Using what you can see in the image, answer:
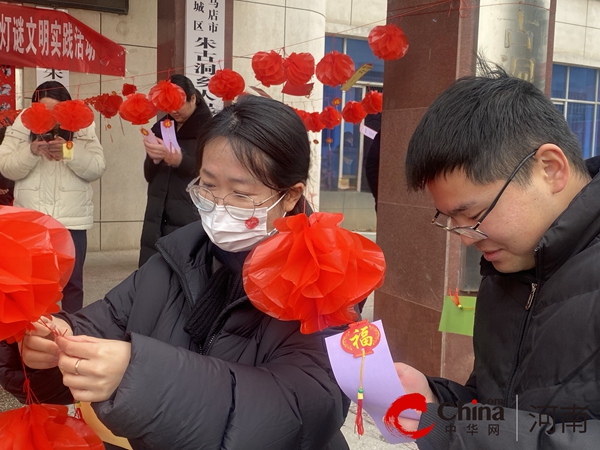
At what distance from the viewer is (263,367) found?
1.50 meters

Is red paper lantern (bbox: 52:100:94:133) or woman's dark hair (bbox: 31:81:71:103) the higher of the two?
woman's dark hair (bbox: 31:81:71:103)

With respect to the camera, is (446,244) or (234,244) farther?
(446,244)

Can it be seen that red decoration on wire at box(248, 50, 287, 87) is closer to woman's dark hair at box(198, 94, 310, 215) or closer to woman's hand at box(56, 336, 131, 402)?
woman's dark hair at box(198, 94, 310, 215)

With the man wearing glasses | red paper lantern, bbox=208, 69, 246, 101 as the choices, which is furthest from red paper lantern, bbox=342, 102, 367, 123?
the man wearing glasses

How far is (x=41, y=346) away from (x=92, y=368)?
36cm

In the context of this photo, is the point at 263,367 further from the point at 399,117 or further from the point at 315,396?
the point at 399,117

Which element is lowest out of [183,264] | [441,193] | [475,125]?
[183,264]

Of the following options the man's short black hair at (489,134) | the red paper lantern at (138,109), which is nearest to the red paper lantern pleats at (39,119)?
the red paper lantern at (138,109)

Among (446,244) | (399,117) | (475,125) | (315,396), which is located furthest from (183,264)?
(399,117)

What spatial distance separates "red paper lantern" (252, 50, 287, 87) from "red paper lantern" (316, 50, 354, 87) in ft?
1.33

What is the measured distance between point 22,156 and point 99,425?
3.39 metres

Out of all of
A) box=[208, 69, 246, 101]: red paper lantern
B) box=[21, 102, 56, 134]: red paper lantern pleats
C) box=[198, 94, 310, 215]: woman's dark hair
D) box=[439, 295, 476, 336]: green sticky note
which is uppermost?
box=[208, 69, 246, 101]: red paper lantern

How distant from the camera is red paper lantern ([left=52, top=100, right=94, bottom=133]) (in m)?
4.61

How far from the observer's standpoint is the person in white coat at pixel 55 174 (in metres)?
4.63
